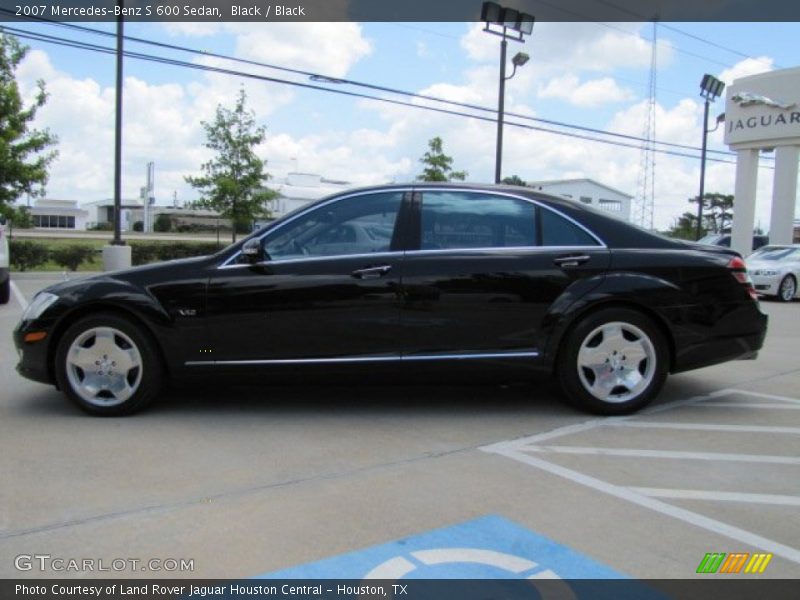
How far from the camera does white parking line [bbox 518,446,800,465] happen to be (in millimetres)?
4207

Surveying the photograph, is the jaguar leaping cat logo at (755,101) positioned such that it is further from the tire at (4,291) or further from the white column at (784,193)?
the tire at (4,291)

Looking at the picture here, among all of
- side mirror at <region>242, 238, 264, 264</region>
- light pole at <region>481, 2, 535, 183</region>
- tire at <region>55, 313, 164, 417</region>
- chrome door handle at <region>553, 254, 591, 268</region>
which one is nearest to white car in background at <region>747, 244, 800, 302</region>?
light pole at <region>481, 2, 535, 183</region>

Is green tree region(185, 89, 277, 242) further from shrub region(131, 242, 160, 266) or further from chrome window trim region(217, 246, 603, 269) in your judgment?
chrome window trim region(217, 246, 603, 269)

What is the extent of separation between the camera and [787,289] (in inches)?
648

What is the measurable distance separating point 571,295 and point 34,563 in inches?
143

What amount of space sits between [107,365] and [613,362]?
364 cm

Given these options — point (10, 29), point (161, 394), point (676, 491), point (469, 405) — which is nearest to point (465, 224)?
point (469, 405)

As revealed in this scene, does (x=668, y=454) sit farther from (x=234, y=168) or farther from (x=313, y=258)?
(x=234, y=168)

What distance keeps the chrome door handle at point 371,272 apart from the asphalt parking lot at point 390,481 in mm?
1034

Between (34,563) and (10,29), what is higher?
(10,29)

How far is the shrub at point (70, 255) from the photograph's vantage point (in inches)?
785

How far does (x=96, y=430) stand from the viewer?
15.1 ft

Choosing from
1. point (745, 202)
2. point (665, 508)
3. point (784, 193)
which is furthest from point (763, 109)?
point (665, 508)

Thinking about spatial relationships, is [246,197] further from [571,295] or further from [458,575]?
[458,575]
